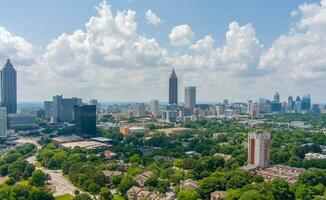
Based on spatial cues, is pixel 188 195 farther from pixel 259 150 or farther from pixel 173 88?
pixel 173 88

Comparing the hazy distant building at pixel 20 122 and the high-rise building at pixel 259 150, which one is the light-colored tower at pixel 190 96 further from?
the high-rise building at pixel 259 150

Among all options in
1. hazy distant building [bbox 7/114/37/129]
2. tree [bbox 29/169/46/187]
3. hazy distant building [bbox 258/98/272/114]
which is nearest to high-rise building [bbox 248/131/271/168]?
tree [bbox 29/169/46/187]

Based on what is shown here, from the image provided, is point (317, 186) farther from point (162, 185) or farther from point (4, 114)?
point (4, 114)

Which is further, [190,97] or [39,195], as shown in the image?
[190,97]

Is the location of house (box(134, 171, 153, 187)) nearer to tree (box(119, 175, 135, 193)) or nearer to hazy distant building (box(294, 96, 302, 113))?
tree (box(119, 175, 135, 193))

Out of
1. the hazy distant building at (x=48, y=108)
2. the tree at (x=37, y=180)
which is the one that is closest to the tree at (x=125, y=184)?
the tree at (x=37, y=180)

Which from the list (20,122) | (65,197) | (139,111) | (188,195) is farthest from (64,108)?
(188,195)

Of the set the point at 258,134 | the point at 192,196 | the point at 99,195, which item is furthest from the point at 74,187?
the point at 258,134
